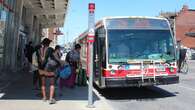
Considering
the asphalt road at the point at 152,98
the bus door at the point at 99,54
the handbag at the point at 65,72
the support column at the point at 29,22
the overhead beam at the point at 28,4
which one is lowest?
the asphalt road at the point at 152,98

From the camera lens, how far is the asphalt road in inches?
496

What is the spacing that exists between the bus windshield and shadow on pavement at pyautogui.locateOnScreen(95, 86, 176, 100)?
1.41m

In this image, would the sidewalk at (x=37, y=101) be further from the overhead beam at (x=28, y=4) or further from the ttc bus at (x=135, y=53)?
the overhead beam at (x=28, y=4)

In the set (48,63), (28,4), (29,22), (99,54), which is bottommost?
(48,63)

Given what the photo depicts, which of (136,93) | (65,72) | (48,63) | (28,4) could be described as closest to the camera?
(48,63)

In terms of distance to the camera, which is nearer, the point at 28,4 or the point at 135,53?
the point at 135,53

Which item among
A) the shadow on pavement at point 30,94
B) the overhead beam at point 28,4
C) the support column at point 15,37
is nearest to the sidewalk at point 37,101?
the shadow on pavement at point 30,94

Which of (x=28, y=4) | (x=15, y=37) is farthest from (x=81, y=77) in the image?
(x=28, y=4)

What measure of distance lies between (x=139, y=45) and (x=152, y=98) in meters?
1.82

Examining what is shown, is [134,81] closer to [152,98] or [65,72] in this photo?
[152,98]

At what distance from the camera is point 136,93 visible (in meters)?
16.1

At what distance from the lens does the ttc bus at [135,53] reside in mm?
14086

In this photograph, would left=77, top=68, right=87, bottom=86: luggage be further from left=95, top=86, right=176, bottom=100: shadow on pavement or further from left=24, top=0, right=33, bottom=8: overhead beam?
left=24, top=0, right=33, bottom=8: overhead beam

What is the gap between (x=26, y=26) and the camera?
31859 millimetres
